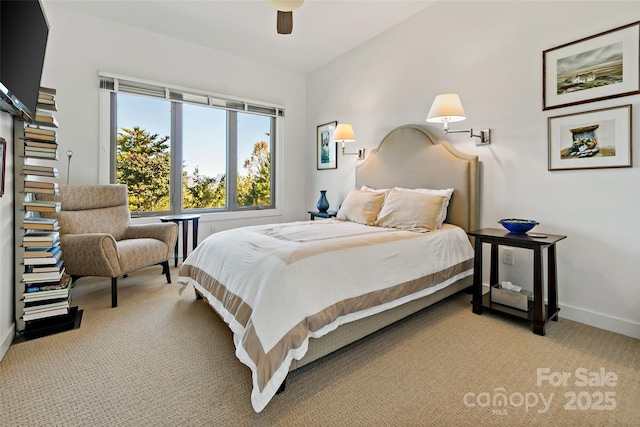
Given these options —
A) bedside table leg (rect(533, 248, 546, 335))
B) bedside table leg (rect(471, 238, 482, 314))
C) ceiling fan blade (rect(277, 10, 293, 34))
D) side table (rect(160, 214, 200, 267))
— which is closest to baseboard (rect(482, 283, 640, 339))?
bedside table leg (rect(533, 248, 546, 335))

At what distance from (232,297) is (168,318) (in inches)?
37.0

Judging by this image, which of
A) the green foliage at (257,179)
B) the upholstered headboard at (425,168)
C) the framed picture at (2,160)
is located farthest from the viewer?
the green foliage at (257,179)

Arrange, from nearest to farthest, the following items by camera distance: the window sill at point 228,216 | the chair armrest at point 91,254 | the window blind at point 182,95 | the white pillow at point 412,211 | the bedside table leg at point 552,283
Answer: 1. the bedside table leg at point 552,283
2. the chair armrest at point 91,254
3. the white pillow at point 412,211
4. the window blind at point 182,95
5. the window sill at point 228,216

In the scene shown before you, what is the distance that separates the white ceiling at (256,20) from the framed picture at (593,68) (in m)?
1.56

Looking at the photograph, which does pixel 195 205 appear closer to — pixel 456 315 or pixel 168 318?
pixel 168 318

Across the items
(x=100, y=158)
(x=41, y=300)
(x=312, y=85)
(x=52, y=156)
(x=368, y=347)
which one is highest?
(x=312, y=85)

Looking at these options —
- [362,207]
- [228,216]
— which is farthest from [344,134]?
[228,216]

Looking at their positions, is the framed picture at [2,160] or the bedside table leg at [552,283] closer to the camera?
the framed picture at [2,160]

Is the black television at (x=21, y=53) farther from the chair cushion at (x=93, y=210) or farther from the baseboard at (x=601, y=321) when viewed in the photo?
the baseboard at (x=601, y=321)

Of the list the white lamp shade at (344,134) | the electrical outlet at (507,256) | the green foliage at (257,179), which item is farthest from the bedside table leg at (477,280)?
the green foliage at (257,179)

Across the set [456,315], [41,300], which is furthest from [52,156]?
[456,315]

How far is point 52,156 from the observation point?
223cm

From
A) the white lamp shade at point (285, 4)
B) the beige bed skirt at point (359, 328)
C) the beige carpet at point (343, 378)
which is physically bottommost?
the beige carpet at point (343, 378)

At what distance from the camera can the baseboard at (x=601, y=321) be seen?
84.0 inches
